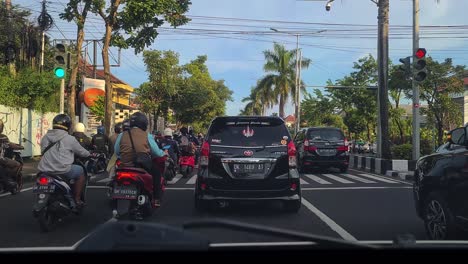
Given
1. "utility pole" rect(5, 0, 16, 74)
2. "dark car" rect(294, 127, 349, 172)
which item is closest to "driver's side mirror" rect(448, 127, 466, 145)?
"dark car" rect(294, 127, 349, 172)

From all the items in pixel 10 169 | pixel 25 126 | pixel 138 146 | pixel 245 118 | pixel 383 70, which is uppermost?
pixel 383 70

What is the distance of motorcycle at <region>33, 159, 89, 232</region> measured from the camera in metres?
6.90

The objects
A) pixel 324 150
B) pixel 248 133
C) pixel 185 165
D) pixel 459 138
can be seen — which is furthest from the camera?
pixel 324 150

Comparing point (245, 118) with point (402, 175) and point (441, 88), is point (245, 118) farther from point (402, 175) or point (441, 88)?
point (441, 88)

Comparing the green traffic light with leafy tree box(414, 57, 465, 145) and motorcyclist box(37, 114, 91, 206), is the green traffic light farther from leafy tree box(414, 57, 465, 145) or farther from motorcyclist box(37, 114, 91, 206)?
leafy tree box(414, 57, 465, 145)

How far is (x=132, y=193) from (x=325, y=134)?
11.9 m

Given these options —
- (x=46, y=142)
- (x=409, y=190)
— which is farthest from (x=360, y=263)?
(x=409, y=190)

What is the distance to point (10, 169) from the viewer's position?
1046cm

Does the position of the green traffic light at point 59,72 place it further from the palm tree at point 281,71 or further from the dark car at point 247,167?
the palm tree at point 281,71

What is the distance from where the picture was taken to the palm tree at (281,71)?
50312 mm

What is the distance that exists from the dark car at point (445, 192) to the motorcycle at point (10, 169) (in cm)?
785

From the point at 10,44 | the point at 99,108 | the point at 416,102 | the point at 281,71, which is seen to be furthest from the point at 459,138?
the point at 281,71

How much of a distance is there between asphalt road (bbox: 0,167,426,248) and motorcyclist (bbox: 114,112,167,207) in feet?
2.02

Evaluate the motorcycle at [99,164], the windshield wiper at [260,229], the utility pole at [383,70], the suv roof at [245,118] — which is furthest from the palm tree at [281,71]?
the windshield wiper at [260,229]
